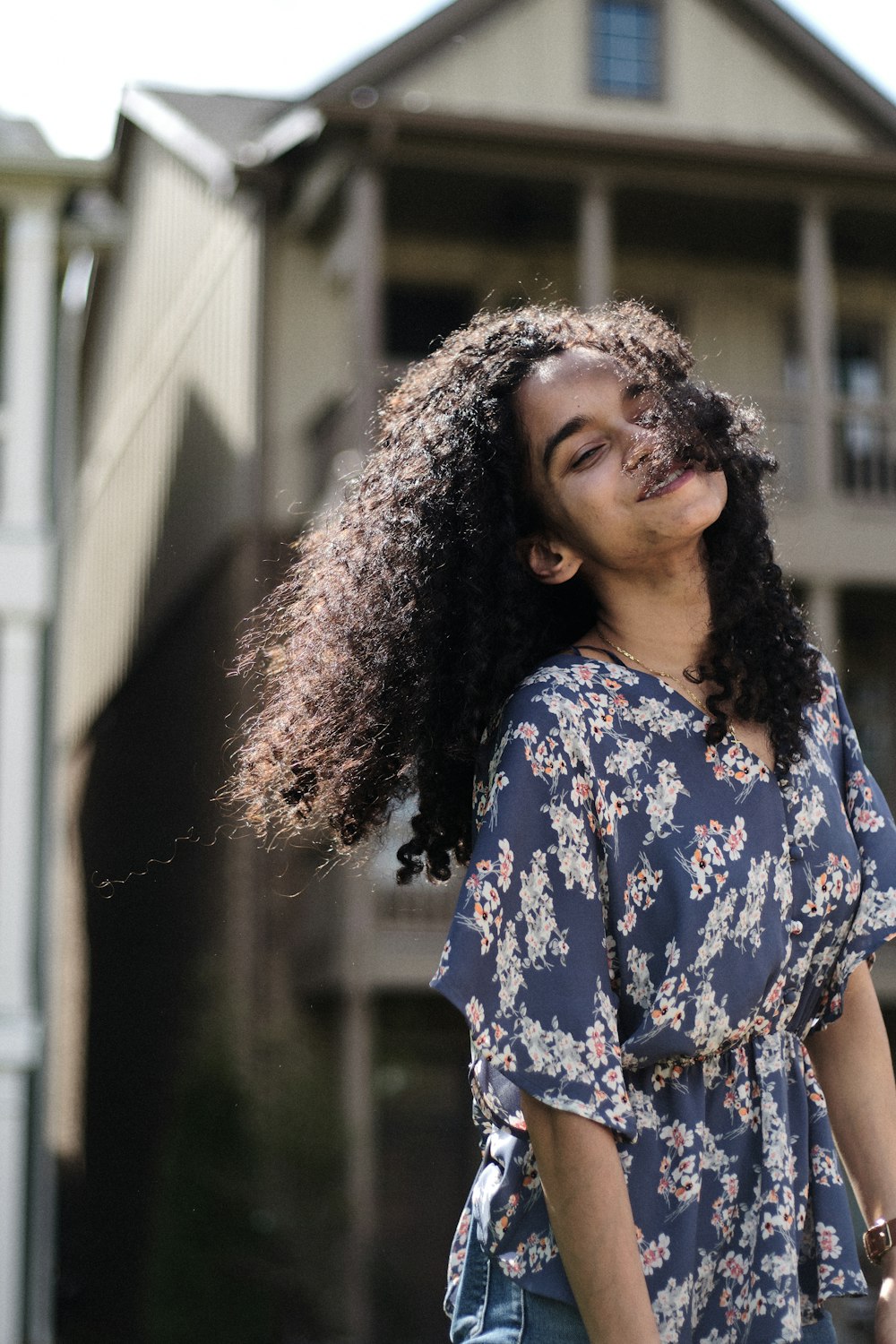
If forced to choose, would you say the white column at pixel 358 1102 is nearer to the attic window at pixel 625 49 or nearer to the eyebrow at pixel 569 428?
the attic window at pixel 625 49

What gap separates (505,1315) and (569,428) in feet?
2.79

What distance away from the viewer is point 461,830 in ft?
6.04

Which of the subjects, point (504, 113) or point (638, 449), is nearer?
point (638, 449)

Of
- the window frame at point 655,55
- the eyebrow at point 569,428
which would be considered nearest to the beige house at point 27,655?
the window frame at point 655,55

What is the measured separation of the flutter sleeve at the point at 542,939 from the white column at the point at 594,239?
892 cm

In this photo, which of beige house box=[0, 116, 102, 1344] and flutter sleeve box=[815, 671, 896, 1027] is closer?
flutter sleeve box=[815, 671, 896, 1027]

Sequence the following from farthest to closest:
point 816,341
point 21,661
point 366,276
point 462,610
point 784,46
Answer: point 784,46 → point 816,341 → point 366,276 → point 21,661 → point 462,610

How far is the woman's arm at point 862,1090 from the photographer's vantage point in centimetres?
175

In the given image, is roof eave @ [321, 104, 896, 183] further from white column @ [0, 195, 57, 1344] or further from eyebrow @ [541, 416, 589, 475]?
eyebrow @ [541, 416, 589, 475]

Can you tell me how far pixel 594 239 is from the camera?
10445 mm

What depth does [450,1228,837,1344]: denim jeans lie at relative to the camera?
157 cm

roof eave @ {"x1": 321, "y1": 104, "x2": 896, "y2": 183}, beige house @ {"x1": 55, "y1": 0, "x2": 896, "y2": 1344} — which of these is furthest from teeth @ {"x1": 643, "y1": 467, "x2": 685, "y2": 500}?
roof eave @ {"x1": 321, "y1": 104, "x2": 896, "y2": 183}

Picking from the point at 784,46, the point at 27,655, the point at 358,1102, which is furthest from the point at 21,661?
the point at 784,46

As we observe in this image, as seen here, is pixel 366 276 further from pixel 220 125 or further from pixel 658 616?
pixel 658 616
